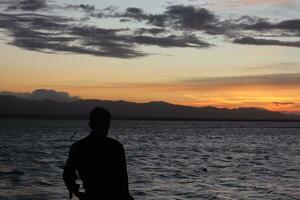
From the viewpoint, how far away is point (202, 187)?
2695cm

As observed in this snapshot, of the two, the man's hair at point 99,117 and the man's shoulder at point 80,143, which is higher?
the man's hair at point 99,117

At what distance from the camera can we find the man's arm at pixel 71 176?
5704 millimetres

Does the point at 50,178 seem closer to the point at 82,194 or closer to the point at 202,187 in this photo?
the point at 202,187

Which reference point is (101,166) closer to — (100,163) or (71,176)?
(100,163)

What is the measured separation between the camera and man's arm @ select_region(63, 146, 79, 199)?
570 cm

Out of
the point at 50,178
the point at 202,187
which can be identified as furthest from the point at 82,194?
the point at 50,178

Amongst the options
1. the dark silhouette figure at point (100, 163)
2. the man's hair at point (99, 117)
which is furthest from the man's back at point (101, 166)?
the man's hair at point (99, 117)

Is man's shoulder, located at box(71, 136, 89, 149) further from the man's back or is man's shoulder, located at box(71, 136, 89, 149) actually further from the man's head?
the man's head

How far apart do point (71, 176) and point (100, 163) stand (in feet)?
1.06

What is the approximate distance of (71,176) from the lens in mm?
5727

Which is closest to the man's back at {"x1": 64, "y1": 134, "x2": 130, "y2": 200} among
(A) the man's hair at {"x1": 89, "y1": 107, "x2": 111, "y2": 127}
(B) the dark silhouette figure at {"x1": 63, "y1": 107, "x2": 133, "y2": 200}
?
(B) the dark silhouette figure at {"x1": 63, "y1": 107, "x2": 133, "y2": 200}

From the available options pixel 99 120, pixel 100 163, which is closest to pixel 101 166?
pixel 100 163

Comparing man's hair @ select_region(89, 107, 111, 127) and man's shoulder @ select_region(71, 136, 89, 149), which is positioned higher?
man's hair @ select_region(89, 107, 111, 127)

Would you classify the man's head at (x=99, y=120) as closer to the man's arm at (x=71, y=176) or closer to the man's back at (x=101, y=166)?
the man's back at (x=101, y=166)
